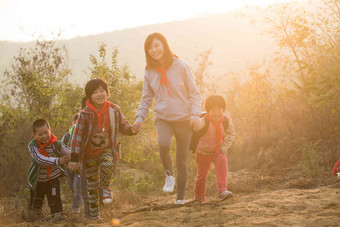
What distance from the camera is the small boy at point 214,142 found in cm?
552

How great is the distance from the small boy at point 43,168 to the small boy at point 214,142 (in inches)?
77.2

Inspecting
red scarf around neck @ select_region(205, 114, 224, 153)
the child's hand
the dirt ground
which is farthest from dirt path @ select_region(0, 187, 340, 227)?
red scarf around neck @ select_region(205, 114, 224, 153)

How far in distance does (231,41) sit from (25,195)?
9110cm

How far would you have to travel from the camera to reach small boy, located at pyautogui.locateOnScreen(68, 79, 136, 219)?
4.34m

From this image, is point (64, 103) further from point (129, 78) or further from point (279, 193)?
point (279, 193)

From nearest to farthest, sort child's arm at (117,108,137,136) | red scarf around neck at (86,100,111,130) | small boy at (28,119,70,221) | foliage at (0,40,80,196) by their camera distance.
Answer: red scarf around neck at (86,100,111,130) → child's arm at (117,108,137,136) → small boy at (28,119,70,221) → foliage at (0,40,80,196)

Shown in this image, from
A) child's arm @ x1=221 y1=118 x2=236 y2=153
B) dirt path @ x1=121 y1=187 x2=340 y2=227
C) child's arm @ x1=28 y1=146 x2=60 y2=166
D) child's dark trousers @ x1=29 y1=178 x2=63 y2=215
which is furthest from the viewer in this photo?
child's arm @ x1=221 y1=118 x2=236 y2=153

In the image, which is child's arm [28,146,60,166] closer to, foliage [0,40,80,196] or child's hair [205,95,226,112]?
child's hair [205,95,226,112]

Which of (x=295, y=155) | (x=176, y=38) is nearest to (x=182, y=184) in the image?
(x=295, y=155)

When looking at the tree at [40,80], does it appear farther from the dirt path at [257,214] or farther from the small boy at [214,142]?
the dirt path at [257,214]

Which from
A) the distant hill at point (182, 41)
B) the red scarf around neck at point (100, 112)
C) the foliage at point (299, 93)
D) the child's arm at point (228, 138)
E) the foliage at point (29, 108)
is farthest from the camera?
the distant hill at point (182, 41)

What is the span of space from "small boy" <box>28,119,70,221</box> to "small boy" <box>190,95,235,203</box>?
1.96 metres

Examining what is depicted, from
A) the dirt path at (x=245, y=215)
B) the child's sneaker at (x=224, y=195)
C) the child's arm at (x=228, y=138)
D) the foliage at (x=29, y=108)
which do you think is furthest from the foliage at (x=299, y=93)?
the foliage at (x=29, y=108)

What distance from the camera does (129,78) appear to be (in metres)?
11.0
